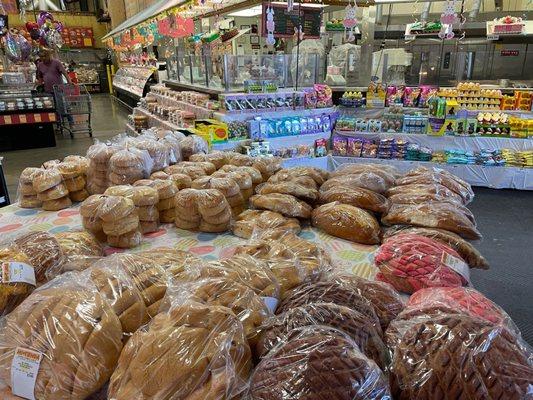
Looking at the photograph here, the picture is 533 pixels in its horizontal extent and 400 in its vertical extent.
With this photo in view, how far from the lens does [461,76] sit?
898 cm

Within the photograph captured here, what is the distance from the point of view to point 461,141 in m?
5.56

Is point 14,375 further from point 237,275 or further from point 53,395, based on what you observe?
point 237,275

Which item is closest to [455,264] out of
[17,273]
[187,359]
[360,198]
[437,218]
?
[437,218]

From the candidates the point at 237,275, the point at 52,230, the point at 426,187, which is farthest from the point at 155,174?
the point at 426,187

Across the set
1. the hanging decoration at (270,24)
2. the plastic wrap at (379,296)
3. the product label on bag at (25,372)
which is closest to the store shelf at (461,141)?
the hanging decoration at (270,24)

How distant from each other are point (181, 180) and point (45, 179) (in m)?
0.75

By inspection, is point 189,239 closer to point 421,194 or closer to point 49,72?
point 421,194

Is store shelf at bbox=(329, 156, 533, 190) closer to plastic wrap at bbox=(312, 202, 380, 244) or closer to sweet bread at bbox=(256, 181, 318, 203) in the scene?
sweet bread at bbox=(256, 181, 318, 203)

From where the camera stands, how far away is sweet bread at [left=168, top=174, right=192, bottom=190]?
214 cm

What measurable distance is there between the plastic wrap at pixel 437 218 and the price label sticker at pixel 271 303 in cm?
91

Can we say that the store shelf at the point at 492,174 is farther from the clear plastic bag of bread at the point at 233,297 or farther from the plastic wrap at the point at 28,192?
the clear plastic bag of bread at the point at 233,297

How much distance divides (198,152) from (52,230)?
1.19 metres

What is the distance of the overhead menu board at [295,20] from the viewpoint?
5.16 meters

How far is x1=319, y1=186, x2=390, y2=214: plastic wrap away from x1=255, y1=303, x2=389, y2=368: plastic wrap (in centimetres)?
102
